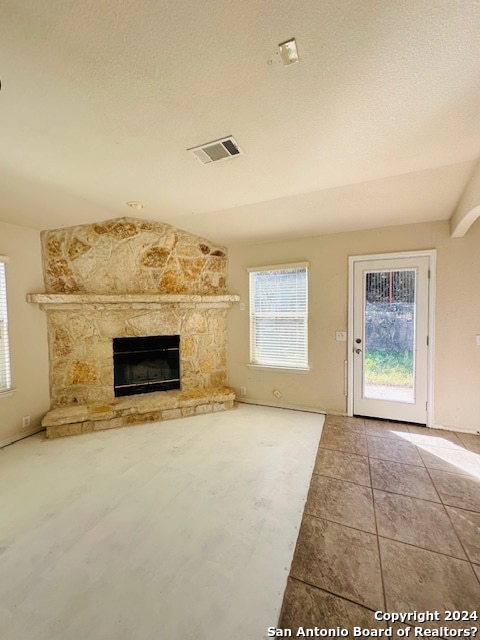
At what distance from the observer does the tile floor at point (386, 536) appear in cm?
128

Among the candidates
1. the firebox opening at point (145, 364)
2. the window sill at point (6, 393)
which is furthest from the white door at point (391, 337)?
the window sill at point (6, 393)

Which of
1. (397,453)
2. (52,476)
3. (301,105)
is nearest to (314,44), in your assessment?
(301,105)

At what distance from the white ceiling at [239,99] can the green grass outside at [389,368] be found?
175 centimetres

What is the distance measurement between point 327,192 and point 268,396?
2.81 m

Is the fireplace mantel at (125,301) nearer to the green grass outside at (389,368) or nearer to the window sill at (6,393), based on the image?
the window sill at (6,393)

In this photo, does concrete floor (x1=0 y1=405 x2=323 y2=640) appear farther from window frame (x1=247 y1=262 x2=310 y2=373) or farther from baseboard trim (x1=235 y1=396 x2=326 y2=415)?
window frame (x1=247 y1=262 x2=310 y2=373)

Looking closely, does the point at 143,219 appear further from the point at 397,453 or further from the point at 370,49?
the point at 397,453

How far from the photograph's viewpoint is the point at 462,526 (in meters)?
1.73

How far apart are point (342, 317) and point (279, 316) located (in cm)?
87

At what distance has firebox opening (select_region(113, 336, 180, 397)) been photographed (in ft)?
11.9

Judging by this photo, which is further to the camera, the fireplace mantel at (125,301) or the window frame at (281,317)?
the window frame at (281,317)

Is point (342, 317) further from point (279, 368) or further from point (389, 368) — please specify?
point (279, 368)

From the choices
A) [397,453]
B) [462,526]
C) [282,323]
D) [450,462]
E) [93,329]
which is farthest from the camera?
[282,323]

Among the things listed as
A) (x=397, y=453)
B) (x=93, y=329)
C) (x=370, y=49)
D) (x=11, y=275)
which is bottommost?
(x=397, y=453)
